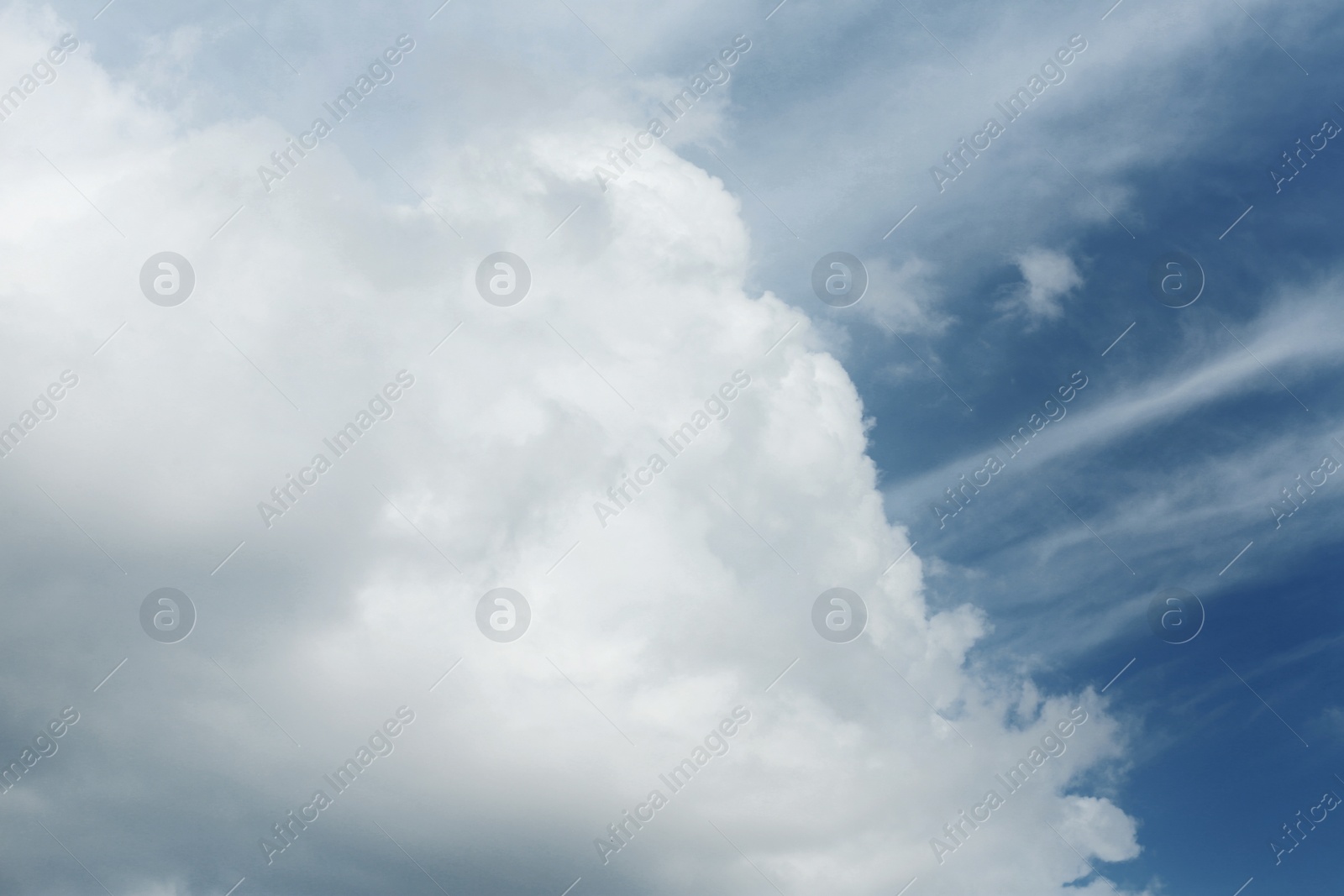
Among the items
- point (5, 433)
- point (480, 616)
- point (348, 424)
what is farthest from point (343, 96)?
point (480, 616)

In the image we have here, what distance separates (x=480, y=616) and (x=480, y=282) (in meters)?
23.4

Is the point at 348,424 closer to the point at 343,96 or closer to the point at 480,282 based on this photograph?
the point at 480,282

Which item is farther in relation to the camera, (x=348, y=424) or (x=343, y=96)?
(x=348, y=424)

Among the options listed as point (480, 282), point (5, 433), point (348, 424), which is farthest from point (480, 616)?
point (5, 433)

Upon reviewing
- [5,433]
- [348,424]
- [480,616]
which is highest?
[5,433]

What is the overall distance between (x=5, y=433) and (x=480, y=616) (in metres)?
33.5

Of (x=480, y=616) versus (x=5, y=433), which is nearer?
(x=5, y=433)

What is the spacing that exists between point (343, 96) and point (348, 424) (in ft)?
69.4

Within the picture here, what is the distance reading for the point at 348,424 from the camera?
186ft

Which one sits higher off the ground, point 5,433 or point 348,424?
point 5,433

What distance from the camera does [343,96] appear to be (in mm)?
52094

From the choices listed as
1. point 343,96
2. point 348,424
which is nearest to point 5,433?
point 348,424

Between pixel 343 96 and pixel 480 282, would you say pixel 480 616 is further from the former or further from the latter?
pixel 343 96

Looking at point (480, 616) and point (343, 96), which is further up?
point (343, 96)
